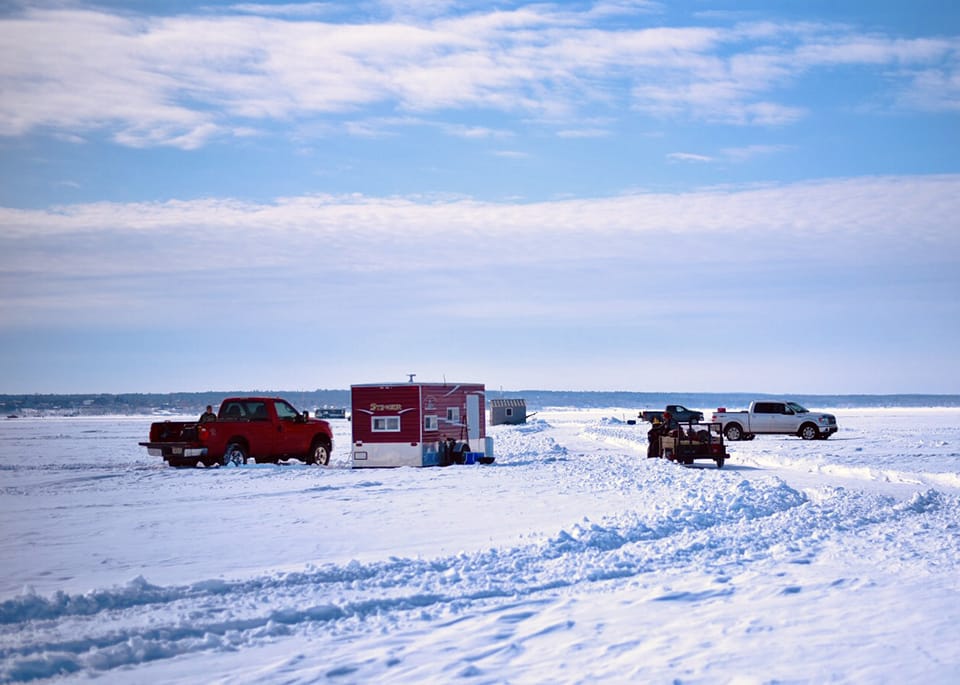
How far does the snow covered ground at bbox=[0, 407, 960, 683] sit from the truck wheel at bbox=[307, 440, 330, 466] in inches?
323

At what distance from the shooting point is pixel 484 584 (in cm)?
1088

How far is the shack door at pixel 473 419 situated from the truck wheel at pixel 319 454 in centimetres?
419

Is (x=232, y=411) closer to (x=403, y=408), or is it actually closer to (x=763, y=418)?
(x=403, y=408)

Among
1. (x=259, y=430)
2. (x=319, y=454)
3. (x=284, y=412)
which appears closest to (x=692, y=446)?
(x=319, y=454)

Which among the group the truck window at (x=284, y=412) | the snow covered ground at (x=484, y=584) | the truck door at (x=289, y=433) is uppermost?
the truck window at (x=284, y=412)

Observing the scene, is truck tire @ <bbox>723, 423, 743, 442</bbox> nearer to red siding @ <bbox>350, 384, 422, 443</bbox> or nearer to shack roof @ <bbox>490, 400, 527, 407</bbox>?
red siding @ <bbox>350, 384, 422, 443</bbox>

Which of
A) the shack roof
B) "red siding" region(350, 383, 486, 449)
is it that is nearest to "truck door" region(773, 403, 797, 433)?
"red siding" region(350, 383, 486, 449)

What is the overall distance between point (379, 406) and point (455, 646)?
68.9ft

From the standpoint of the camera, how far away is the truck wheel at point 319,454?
30.0 metres

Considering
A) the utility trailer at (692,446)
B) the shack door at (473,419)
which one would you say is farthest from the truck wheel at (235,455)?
the utility trailer at (692,446)

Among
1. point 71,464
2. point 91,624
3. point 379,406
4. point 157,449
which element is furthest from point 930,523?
point 71,464

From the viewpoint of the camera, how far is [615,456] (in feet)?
109

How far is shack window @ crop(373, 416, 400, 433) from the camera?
29.1m

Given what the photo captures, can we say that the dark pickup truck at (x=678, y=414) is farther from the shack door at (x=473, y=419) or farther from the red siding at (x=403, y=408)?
the red siding at (x=403, y=408)
